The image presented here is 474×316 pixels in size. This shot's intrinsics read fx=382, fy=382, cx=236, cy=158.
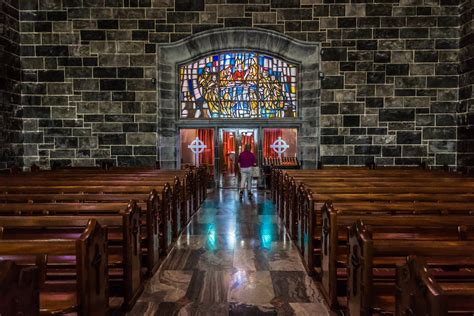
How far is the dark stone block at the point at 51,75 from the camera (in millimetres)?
9180

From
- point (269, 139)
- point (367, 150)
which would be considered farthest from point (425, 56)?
point (269, 139)

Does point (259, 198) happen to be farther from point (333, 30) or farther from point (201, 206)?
point (333, 30)

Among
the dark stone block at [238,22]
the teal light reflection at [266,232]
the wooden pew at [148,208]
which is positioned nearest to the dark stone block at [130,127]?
the dark stone block at [238,22]

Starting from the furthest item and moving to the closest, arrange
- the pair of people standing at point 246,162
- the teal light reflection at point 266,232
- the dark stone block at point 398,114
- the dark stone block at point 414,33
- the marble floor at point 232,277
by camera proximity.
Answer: the dark stone block at point 398,114, the dark stone block at point 414,33, the pair of people standing at point 246,162, the teal light reflection at point 266,232, the marble floor at point 232,277

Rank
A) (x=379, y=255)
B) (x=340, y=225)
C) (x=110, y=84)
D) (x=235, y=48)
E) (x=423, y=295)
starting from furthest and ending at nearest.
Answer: (x=235, y=48) < (x=110, y=84) < (x=340, y=225) < (x=379, y=255) < (x=423, y=295)

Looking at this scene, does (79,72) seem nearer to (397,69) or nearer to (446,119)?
(397,69)

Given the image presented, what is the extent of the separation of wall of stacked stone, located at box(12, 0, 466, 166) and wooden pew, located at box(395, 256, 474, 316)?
7.60 metres

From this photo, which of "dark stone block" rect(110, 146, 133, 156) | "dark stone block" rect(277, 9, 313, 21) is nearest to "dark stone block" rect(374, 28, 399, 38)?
Answer: "dark stone block" rect(277, 9, 313, 21)

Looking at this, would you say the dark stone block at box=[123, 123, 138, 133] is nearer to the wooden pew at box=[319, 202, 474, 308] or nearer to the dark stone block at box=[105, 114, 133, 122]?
the dark stone block at box=[105, 114, 133, 122]

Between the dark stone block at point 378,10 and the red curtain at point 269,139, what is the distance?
364cm

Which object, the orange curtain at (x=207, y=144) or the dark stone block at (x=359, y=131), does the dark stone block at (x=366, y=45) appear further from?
the orange curtain at (x=207, y=144)

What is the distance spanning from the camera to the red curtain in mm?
10617

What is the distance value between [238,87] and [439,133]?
504 centimetres

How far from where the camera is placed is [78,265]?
2.13 m
